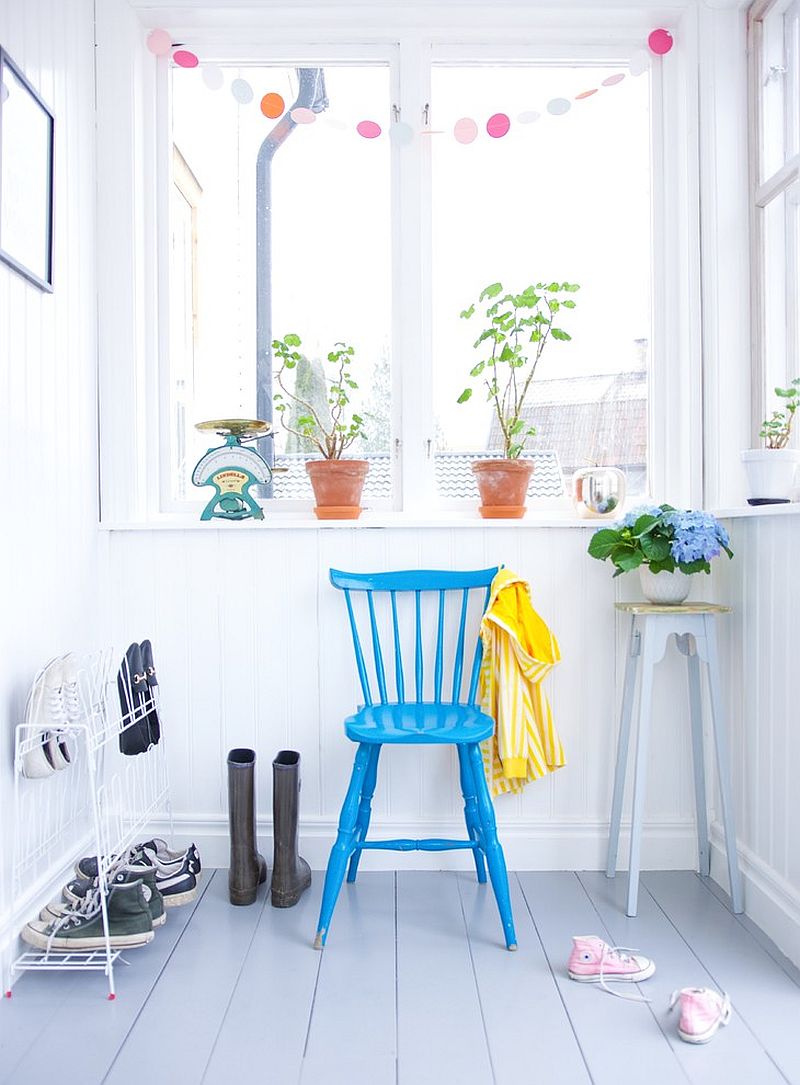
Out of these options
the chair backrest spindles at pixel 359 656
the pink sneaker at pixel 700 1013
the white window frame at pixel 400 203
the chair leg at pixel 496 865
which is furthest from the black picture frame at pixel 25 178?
the pink sneaker at pixel 700 1013

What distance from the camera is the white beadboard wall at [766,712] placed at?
6.24 ft

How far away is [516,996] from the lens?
5.59ft

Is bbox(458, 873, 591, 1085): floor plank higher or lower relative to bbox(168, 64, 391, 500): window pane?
lower

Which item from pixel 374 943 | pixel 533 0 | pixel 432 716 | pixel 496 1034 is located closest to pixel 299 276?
pixel 533 0

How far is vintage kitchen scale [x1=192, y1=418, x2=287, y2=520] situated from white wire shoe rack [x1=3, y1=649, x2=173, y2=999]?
19.2 inches

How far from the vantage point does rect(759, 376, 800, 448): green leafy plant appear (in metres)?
2.07

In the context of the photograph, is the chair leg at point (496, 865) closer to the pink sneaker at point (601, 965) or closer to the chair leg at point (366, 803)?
the pink sneaker at point (601, 965)

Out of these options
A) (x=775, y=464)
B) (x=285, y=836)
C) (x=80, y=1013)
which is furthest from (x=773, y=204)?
(x=80, y=1013)

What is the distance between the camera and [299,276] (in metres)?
2.60

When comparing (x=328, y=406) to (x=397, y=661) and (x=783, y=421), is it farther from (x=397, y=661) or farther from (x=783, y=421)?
(x=783, y=421)

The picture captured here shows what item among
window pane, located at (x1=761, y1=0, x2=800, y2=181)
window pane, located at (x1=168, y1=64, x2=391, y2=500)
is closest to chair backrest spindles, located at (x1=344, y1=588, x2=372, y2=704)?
window pane, located at (x1=168, y1=64, x2=391, y2=500)

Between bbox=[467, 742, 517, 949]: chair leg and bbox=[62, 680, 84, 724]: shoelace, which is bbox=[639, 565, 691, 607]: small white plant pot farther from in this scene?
bbox=[62, 680, 84, 724]: shoelace

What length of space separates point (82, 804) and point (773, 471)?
6.34ft

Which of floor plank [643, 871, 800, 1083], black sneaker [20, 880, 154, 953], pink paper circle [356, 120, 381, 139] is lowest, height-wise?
floor plank [643, 871, 800, 1083]
